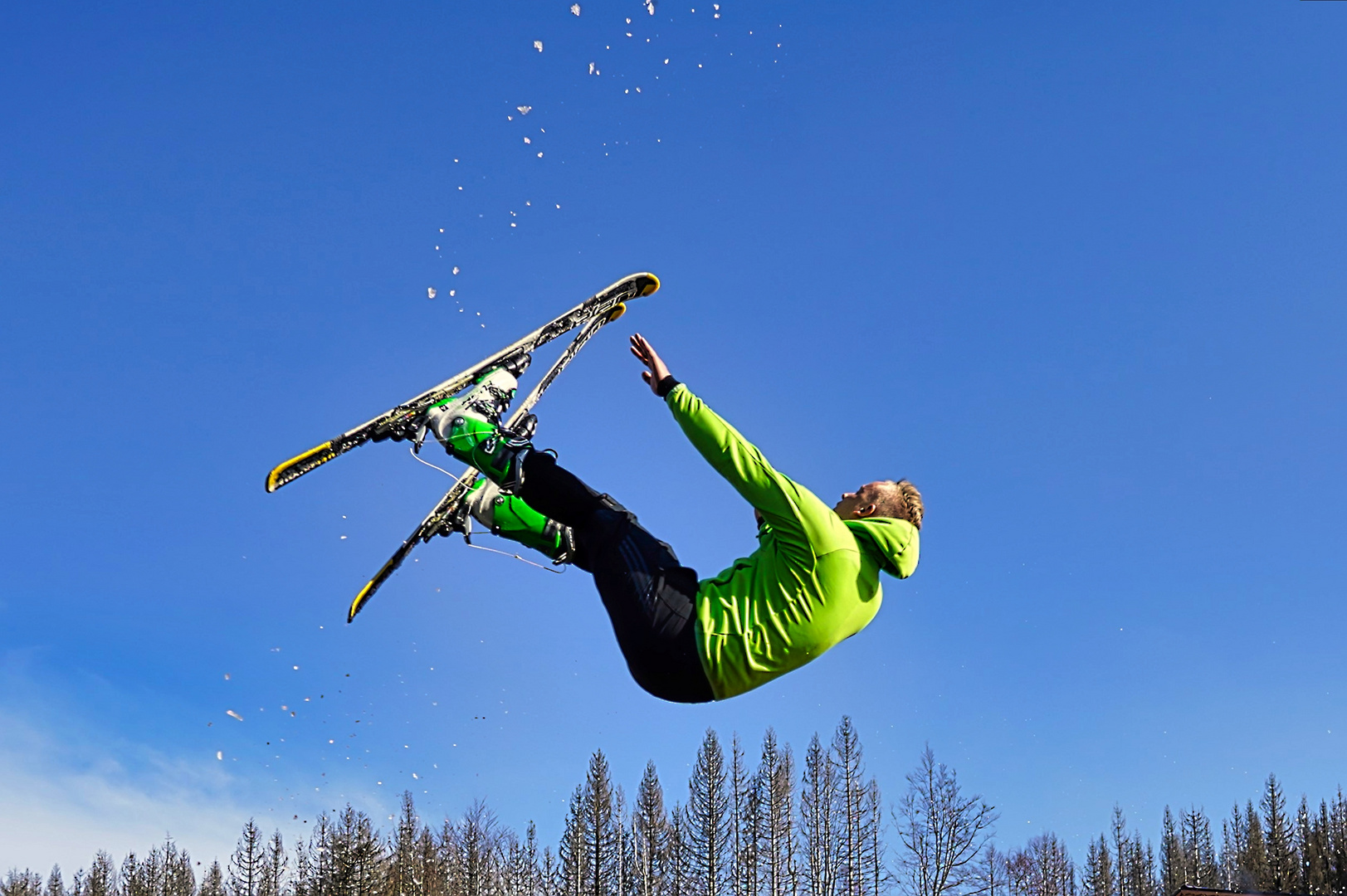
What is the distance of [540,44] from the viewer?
6.41 meters

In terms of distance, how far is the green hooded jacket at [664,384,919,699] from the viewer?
4672 millimetres

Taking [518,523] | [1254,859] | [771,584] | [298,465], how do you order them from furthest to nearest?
[1254,859]
[298,465]
[518,523]
[771,584]

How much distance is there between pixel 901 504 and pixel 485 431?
2100 mm

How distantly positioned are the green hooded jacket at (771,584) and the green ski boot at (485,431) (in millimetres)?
956

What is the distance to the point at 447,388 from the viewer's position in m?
6.56

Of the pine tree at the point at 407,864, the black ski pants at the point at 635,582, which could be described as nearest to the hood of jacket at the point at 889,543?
the black ski pants at the point at 635,582

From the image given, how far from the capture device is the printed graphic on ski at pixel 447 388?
6.55 meters

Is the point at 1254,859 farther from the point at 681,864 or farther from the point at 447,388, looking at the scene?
the point at 447,388

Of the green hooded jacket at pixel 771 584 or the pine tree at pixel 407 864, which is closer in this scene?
the green hooded jacket at pixel 771 584

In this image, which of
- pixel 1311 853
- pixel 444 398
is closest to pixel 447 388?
pixel 444 398

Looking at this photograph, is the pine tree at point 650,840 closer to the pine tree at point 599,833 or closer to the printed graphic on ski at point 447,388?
the pine tree at point 599,833

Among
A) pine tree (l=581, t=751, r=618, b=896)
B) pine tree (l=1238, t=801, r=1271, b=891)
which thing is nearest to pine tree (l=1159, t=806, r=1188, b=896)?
pine tree (l=1238, t=801, r=1271, b=891)

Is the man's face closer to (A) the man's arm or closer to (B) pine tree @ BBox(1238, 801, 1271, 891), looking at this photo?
(A) the man's arm

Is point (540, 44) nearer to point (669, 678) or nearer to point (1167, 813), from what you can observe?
point (669, 678)
